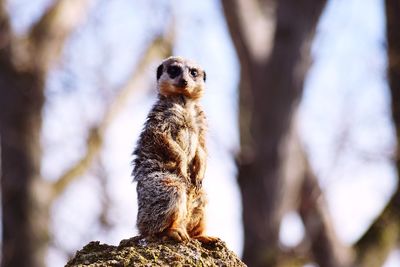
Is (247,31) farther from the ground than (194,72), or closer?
farther from the ground

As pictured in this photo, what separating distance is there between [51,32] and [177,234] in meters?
11.2

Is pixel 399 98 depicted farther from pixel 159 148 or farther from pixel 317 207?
pixel 159 148

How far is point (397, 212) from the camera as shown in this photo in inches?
584

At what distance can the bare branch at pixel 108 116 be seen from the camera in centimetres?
1772

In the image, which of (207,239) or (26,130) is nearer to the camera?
(207,239)

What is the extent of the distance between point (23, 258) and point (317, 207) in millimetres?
5254

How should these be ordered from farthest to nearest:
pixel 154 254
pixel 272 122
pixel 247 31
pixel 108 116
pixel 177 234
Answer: pixel 108 116
pixel 247 31
pixel 272 122
pixel 177 234
pixel 154 254

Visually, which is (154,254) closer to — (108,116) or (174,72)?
(174,72)

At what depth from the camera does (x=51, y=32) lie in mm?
16656

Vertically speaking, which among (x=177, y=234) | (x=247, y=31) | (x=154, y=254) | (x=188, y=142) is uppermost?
(x=247, y=31)

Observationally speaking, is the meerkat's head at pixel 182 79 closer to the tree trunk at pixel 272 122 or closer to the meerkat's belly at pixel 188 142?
the meerkat's belly at pixel 188 142

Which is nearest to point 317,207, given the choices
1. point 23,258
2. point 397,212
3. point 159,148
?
point 397,212

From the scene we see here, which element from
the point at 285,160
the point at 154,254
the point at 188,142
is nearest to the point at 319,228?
the point at 285,160

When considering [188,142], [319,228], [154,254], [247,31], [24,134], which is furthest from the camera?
[247,31]
